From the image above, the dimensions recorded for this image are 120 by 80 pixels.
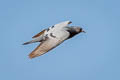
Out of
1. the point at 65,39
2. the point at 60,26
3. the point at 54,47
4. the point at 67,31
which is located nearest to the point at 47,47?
the point at 54,47

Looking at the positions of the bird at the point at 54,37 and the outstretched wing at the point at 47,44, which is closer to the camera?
the outstretched wing at the point at 47,44

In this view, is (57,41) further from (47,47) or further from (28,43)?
(28,43)

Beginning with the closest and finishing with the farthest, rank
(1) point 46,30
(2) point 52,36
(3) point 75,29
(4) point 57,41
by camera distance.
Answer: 1. (4) point 57,41
2. (2) point 52,36
3. (3) point 75,29
4. (1) point 46,30

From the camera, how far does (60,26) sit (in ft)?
180

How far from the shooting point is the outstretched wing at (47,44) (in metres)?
42.5

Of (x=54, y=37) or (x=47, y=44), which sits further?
(x=54, y=37)

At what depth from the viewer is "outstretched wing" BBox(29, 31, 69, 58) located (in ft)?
139

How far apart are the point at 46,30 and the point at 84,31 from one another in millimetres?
7256

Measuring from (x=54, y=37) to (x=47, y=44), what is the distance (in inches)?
119

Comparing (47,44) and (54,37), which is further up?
(54,37)

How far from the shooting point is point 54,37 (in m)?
48.0

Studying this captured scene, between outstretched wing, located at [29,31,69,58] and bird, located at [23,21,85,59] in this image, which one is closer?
outstretched wing, located at [29,31,69,58]

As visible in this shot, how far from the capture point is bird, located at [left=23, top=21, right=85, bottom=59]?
43156 millimetres

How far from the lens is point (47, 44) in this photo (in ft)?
148
